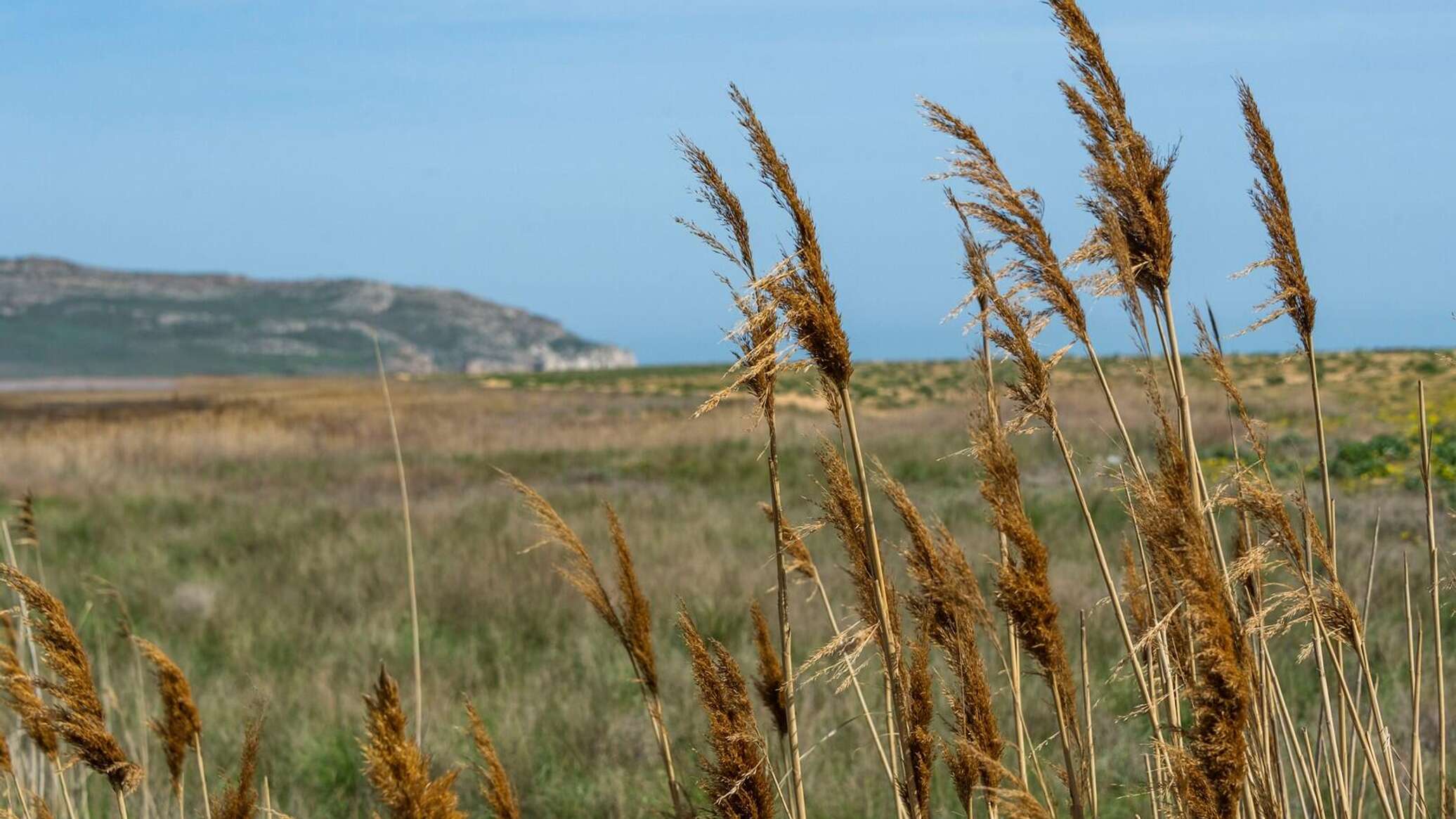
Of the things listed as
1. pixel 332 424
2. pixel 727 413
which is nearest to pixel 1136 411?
pixel 727 413

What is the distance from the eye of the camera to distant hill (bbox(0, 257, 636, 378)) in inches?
4988

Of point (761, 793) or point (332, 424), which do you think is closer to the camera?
point (761, 793)

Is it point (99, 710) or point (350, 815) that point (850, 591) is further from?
point (99, 710)

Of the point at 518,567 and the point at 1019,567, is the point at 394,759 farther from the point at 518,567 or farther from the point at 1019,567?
the point at 518,567

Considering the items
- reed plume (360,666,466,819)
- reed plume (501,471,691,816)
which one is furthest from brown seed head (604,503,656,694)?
reed plume (360,666,466,819)

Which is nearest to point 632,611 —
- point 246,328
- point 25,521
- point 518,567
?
point 25,521

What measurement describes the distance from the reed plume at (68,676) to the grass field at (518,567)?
68 centimetres

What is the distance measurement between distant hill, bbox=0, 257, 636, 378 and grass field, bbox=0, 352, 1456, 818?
106566 millimetres

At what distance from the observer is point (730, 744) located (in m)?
1.37

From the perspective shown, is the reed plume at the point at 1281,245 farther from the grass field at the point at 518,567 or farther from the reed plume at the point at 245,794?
the reed plume at the point at 245,794

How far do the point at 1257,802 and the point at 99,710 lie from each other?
165cm

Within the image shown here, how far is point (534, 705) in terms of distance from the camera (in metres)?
4.99

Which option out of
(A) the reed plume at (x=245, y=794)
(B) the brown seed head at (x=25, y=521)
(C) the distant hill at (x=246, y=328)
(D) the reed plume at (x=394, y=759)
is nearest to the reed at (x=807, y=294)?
(D) the reed plume at (x=394, y=759)

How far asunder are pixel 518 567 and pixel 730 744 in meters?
6.89
